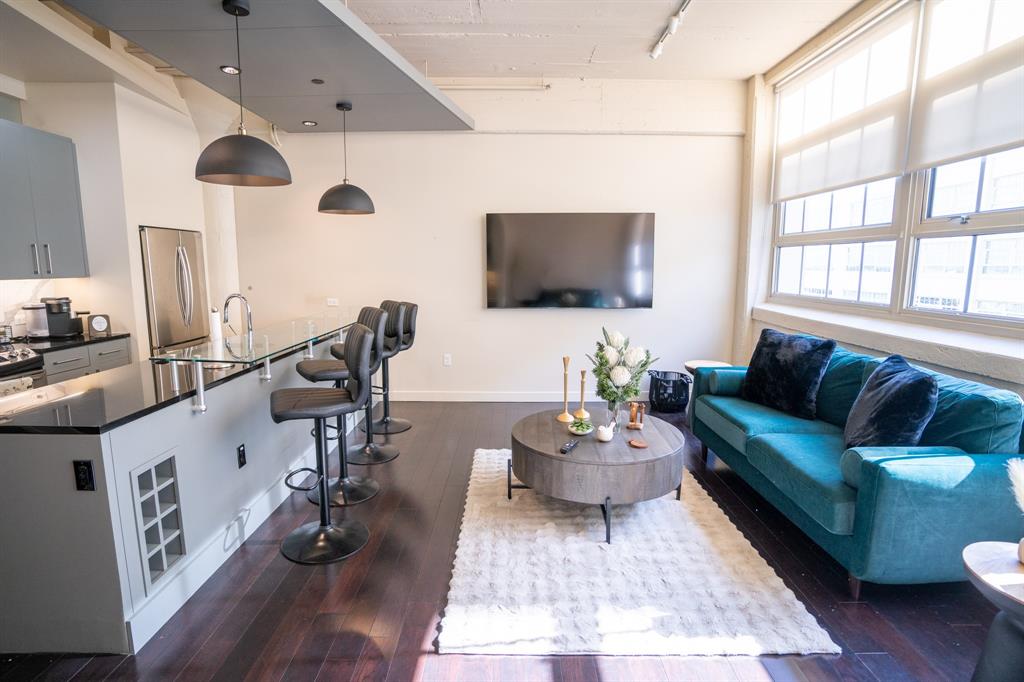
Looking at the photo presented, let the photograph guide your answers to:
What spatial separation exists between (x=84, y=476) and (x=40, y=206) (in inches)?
121

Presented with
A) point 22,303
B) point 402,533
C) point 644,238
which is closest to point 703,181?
point 644,238

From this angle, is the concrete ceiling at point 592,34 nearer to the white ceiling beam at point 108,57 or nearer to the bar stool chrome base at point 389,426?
the white ceiling beam at point 108,57

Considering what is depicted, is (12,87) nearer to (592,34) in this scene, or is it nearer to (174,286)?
(174,286)

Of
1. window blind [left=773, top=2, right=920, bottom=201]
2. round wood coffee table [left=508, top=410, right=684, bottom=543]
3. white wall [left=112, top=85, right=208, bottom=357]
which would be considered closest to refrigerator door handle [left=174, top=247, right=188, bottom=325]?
white wall [left=112, top=85, right=208, bottom=357]

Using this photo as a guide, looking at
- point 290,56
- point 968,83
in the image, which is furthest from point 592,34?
point 968,83

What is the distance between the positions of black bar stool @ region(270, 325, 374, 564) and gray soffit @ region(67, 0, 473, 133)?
1.73 metres

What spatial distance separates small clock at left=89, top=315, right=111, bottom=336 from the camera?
398 centimetres

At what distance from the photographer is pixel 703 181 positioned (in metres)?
5.20

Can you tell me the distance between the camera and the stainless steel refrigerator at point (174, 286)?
169 inches

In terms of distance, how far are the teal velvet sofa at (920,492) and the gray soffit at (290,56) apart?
3.43 metres

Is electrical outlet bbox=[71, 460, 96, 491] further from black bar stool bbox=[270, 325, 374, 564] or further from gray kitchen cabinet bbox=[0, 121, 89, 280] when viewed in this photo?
gray kitchen cabinet bbox=[0, 121, 89, 280]

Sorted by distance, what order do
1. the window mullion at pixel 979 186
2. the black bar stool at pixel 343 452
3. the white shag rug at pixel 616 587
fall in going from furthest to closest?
the black bar stool at pixel 343 452 < the window mullion at pixel 979 186 < the white shag rug at pixel 616 587

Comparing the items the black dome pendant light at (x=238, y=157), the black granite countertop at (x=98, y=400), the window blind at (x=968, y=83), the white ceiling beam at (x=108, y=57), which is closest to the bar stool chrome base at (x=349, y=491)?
the black granite countertop at (x=98, y=400)

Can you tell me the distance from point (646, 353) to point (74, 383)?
2926 millimetres
